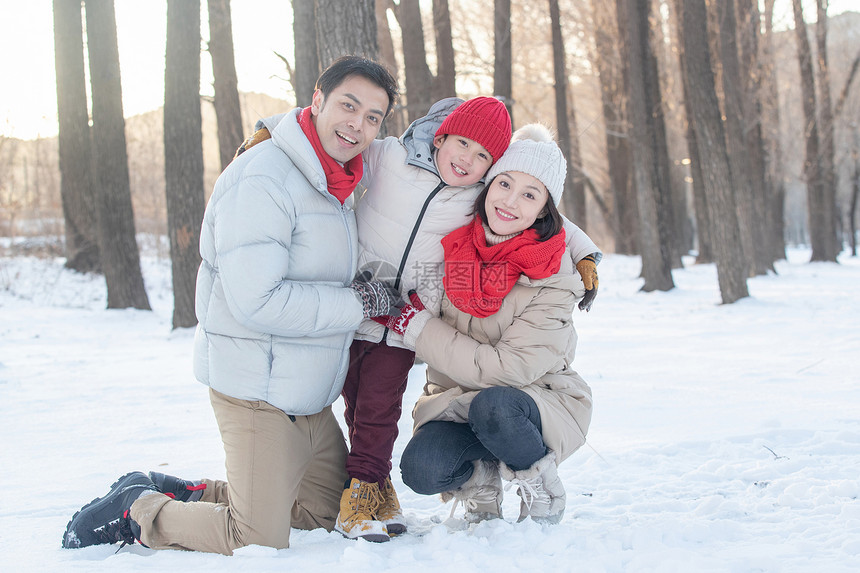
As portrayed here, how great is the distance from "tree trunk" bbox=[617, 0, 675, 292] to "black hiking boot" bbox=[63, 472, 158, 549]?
33.8 feet

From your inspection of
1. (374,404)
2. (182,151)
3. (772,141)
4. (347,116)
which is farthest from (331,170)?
(772,141)

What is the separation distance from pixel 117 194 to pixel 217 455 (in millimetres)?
7780

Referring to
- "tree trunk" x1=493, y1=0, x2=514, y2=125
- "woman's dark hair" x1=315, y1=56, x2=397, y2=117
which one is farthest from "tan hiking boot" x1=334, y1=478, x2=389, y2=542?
"tree trunk" x1=493, y1=0, x2=514, y2=125

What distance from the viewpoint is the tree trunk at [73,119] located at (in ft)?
38.4

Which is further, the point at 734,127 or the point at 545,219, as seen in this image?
the point at 734,127

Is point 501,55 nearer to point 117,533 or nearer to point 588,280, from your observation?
point 588,280

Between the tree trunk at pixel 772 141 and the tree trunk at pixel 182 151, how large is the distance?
12.6 m

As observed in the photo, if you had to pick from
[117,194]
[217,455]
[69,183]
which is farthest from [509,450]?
[69,183]

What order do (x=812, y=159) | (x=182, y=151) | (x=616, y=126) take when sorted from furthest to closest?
(x=616, y=126), (x=812, y=159), (x=182, y=151)

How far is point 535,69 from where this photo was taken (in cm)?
2272

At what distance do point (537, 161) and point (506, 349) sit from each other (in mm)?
755

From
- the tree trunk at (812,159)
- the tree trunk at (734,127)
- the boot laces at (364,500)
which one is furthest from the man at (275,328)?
the tree trunk at (812,159)

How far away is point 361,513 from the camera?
2535 millimetres

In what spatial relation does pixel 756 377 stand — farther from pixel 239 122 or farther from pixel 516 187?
pixel 239 122
